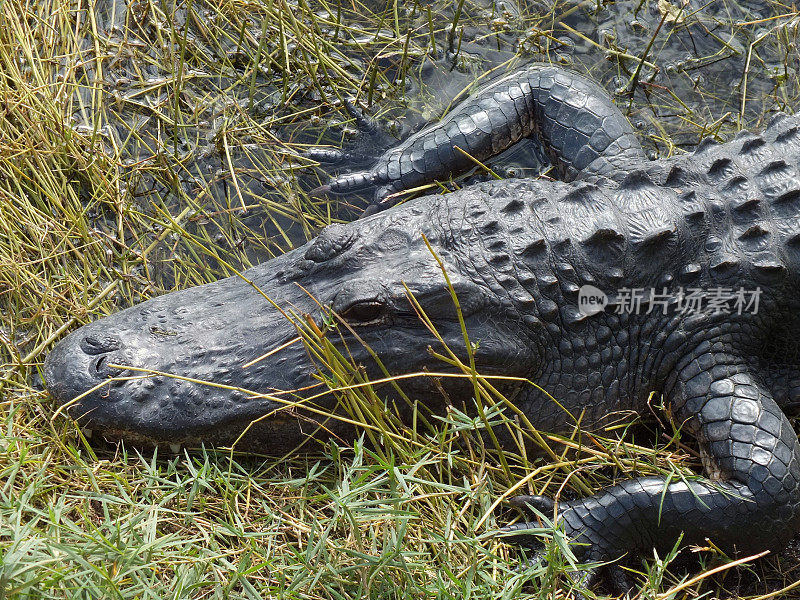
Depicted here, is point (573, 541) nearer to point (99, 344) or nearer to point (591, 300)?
point (591, 300)

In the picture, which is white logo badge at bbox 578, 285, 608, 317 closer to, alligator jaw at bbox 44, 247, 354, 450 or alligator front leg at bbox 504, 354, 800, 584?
alligator front leg at bbox 504, 354, 800, 584

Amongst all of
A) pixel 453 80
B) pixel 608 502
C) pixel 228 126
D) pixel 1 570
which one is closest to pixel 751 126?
pixel 453 80

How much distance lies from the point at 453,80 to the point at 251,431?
2512 millimetres

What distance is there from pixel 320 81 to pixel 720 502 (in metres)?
3.06

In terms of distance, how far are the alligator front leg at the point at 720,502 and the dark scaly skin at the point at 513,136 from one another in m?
1.55

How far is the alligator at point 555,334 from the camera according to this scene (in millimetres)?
3068

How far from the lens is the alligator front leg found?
3068 millimetres

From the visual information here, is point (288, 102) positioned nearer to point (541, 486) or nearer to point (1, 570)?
point (541, 486)

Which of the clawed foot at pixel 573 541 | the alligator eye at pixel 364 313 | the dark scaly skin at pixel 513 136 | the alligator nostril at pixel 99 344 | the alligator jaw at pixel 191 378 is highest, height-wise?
the dark scaly skin at pixel 513 136

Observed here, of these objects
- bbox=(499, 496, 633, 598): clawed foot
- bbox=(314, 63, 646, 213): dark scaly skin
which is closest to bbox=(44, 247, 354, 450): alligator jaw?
bbox=(499, 496, 633, 598): clawed foot

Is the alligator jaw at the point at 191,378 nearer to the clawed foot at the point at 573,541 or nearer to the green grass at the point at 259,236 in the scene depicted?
the green grass at the point at 259,236

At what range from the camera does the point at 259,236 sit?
4.14 meters

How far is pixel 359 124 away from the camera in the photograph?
4.49 m

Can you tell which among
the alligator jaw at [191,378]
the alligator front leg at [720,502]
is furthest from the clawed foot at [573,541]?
the alligator jaw at [191,378]
